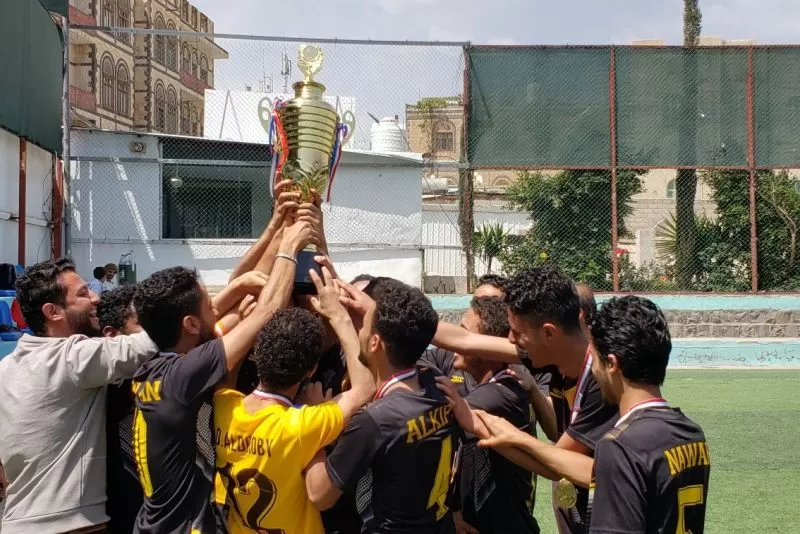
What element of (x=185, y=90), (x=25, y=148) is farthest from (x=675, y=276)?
(x=185, y=90)

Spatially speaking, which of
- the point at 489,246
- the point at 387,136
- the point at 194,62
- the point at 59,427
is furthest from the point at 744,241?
the point at 194,62

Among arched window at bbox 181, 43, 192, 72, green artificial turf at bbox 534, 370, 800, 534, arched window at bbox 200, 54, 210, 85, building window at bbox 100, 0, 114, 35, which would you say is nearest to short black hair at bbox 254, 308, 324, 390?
green artificial turf at bbox 534, 370, 800, 534

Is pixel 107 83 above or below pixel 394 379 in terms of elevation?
above

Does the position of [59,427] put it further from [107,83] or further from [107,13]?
[107,13]

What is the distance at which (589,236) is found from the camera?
13.8 metres

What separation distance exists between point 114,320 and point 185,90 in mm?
38943

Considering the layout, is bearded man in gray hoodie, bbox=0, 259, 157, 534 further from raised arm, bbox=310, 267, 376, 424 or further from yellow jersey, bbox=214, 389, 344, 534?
raised arm, bbox=310, 267, 376, 424

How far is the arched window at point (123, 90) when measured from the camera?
1351 inches

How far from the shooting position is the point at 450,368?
413 cm

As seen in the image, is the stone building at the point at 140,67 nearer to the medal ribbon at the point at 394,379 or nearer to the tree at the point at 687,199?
the tree at the point at 687,199

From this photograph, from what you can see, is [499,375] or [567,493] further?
[499,375]

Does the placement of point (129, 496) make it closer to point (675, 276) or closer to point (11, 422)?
point (11, 422)

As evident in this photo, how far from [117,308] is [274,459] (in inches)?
54.4

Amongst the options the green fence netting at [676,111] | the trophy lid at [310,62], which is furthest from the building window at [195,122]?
the trophy lid at [310,62]
